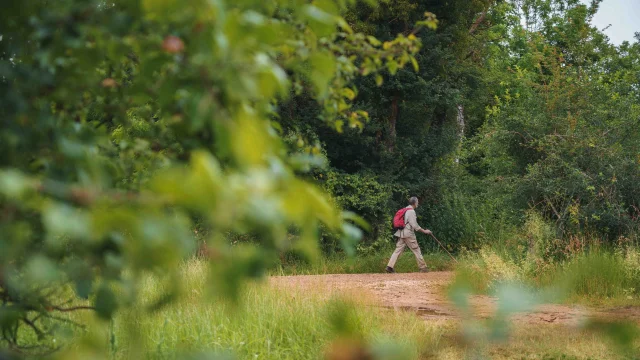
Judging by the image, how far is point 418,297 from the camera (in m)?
10.0

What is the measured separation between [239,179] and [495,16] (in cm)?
2823

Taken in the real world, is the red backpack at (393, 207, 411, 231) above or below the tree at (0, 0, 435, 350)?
below

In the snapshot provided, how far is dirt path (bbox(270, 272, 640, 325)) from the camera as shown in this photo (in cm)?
787

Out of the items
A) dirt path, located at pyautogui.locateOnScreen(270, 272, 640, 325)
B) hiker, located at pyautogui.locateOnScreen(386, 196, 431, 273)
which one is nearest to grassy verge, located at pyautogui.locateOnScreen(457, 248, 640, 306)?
dirt path, located at pyautogui.locateOnScreen(270, 272, 640, 325)

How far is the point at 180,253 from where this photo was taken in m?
0.91

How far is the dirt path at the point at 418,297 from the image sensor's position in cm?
787

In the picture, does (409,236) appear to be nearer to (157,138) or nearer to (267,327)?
(267,327)

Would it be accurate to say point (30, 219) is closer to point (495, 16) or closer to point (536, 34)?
point (536, 34)

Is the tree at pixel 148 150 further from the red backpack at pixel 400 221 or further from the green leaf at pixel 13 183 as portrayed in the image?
the red backpack at pixel 400 221

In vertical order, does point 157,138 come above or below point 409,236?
above

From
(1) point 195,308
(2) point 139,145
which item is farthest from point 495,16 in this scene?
(2) point 139,145

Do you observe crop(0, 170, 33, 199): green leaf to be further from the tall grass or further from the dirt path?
the dirt path

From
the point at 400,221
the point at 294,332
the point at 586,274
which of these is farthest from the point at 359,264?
the point at 294,332

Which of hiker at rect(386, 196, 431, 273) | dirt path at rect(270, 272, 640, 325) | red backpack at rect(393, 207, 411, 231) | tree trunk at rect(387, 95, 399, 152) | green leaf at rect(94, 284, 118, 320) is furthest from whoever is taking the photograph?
tree trunk at rect(387, 95, 399, 152)
